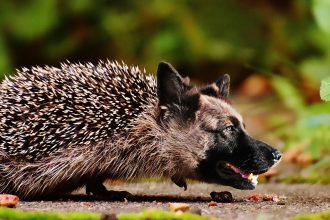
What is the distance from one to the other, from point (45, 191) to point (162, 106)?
128 centimetres

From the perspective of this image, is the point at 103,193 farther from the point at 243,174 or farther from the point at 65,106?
the point at 243,174

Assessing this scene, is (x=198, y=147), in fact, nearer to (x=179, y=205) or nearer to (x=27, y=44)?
(x=179, y=205)

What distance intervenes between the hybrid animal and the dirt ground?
0.25 metres

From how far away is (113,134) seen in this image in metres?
7.36

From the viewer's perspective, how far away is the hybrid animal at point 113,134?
726 cm

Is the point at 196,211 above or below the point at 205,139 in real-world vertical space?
below

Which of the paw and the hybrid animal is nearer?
the hybrid animal

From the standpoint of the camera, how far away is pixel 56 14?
600 inches

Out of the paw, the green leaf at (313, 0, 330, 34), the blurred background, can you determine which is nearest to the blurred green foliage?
the blurred background

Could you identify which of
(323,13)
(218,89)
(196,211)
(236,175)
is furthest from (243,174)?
(323,13)

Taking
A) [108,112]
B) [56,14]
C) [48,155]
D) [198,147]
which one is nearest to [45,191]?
[48,155]

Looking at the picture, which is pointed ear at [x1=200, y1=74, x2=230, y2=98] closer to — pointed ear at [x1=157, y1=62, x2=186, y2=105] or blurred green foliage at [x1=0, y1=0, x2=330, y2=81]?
pointed ear at [x1=157, y1=62, x2=186, y2=105]

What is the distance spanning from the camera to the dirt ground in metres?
6.50

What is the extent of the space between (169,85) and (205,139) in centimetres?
58
